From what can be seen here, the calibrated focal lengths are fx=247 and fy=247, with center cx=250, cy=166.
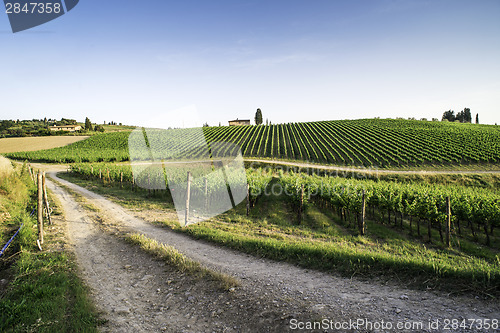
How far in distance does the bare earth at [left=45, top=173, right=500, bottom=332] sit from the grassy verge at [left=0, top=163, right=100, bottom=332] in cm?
38

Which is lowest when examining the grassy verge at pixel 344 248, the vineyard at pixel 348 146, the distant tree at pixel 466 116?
the grassy verge at pixel 344 248

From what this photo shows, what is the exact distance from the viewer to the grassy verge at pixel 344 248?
548 cm

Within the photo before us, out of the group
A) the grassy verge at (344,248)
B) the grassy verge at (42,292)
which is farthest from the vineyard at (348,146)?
the grassy verge at (42,292)

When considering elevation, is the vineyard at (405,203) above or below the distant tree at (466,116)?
below

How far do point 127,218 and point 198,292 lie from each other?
8259mm

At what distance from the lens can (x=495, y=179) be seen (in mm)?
27672

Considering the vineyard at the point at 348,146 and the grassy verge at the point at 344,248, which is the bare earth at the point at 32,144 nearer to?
the vineyard at the point at 348,146

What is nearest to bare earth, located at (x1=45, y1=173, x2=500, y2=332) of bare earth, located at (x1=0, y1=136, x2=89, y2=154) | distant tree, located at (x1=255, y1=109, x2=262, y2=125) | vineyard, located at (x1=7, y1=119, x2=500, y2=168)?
vineyard, located at (x1=7, y1=119, x2=500, y2=168)

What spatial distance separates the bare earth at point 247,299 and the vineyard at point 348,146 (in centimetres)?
3327

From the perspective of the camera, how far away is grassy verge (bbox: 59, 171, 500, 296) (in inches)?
216

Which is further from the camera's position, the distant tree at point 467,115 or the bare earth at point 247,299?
the distant tree at point 467,115

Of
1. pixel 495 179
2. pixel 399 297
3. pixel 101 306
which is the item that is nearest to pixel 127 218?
pixel 101 306

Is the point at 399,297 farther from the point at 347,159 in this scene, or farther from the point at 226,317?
the point at 347,159

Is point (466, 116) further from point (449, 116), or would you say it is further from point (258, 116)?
point (258, 116)
